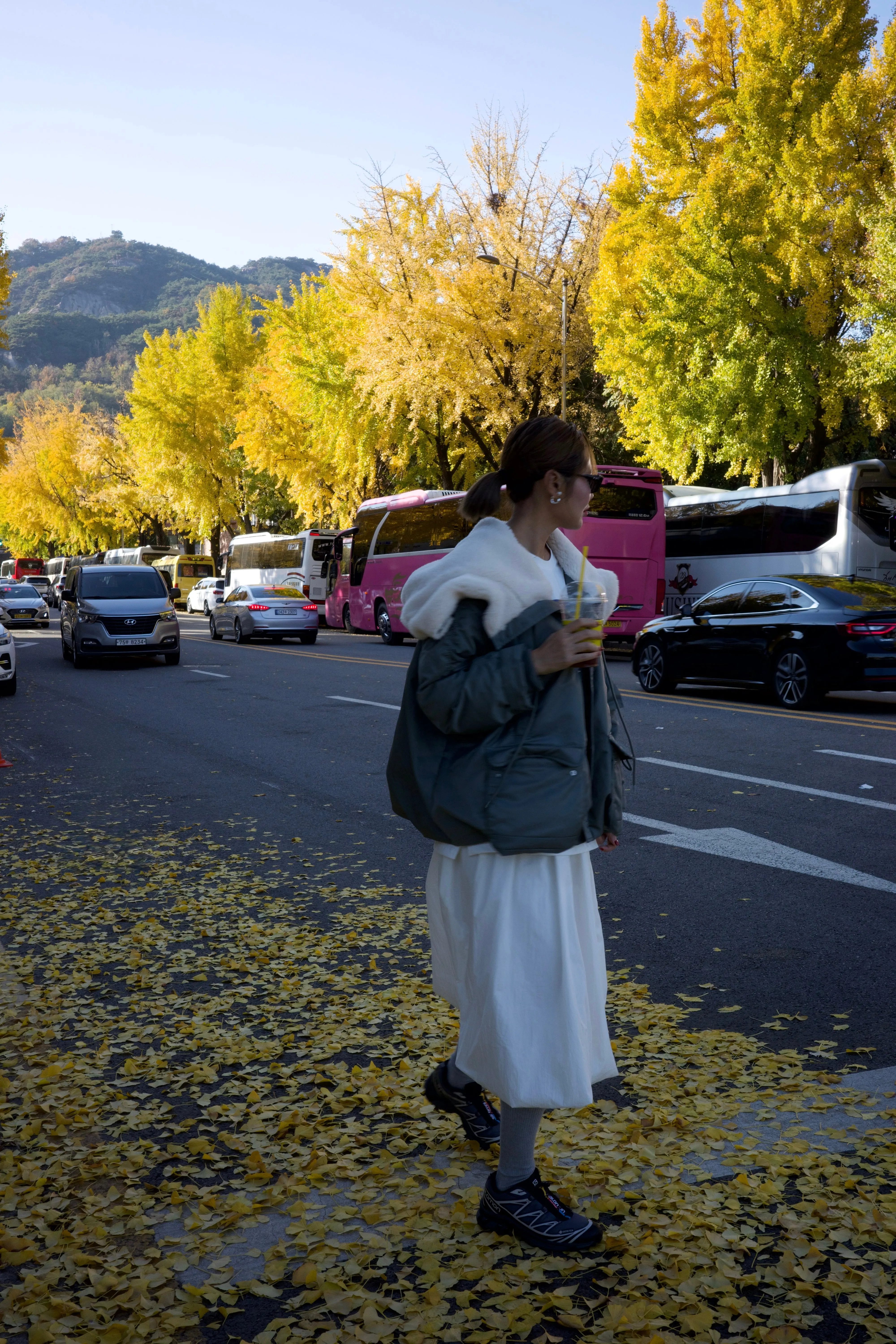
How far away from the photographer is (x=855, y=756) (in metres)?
10.3

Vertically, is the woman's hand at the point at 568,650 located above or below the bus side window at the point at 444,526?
below

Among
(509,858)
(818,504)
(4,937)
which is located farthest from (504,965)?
(818,504)

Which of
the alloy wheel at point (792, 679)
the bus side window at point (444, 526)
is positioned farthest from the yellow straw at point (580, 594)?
the bus side window at point (444, 526)

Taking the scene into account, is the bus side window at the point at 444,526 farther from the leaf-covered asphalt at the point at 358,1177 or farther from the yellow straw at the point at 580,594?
the yellow straw at the point at 580,594

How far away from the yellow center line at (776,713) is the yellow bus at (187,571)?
44.4m

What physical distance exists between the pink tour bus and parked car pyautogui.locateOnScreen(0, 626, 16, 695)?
536 cm

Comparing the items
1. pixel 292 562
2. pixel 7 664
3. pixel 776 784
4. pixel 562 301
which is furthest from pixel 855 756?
pixel 292 562

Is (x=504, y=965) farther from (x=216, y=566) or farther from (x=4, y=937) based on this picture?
(x=216, y=566)

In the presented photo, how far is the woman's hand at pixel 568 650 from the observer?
276 cm

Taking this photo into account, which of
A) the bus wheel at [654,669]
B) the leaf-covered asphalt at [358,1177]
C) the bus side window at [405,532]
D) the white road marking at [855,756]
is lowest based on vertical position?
the leaf-covered asphalt at [358,1177]

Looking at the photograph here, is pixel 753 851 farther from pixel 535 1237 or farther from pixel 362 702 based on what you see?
pixel 362 702

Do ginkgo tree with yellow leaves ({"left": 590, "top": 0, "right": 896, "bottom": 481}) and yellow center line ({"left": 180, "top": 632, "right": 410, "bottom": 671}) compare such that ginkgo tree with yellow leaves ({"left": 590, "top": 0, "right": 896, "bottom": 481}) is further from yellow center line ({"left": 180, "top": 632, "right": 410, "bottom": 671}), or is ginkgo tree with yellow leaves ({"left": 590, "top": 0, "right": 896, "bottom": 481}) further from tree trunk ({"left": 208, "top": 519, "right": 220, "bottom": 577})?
tree trunk ({"left": 208, "top": 519, "right": 220, "bottom": 577})

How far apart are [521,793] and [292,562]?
39.6 metres

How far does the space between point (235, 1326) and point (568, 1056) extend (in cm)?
91
